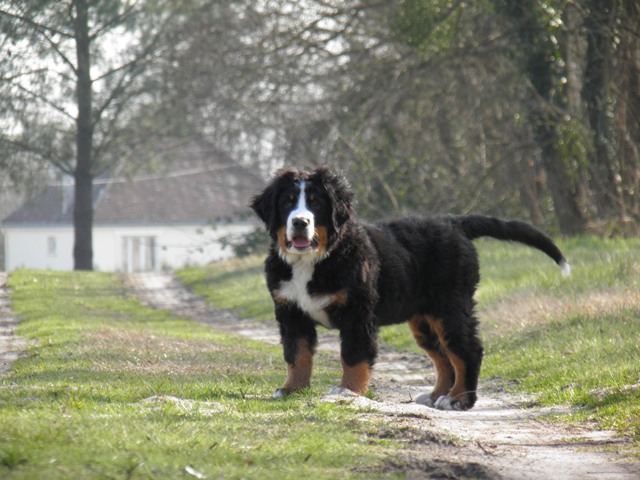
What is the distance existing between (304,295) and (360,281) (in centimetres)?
45

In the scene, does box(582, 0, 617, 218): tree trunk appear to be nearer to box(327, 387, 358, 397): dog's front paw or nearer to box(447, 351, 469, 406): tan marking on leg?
box(447, 351, 469, 406): tan marking on leg

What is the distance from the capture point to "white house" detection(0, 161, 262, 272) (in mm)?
61000

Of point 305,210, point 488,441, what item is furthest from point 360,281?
point 488,441

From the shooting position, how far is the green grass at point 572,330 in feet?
28.3

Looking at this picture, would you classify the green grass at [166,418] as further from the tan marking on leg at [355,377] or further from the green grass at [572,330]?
the green grass at [572,330]

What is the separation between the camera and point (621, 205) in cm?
2127

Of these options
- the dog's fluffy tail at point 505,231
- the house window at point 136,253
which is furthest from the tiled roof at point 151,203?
the dog's fluffy tail at point 505,231

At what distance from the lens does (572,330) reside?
38.7 feet

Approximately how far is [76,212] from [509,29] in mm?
20126

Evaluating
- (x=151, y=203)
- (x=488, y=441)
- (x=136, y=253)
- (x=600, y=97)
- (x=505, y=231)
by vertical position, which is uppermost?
(x=600, y=97)

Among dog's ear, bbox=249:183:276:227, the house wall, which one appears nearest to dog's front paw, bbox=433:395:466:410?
dog's ear, bbox=249:183:276:227

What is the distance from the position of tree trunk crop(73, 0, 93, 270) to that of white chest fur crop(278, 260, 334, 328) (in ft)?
83.2

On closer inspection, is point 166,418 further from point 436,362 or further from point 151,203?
point 151,203

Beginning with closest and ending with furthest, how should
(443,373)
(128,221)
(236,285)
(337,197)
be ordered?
(337,197)
(443,373)
(236,285)
(128,221)
